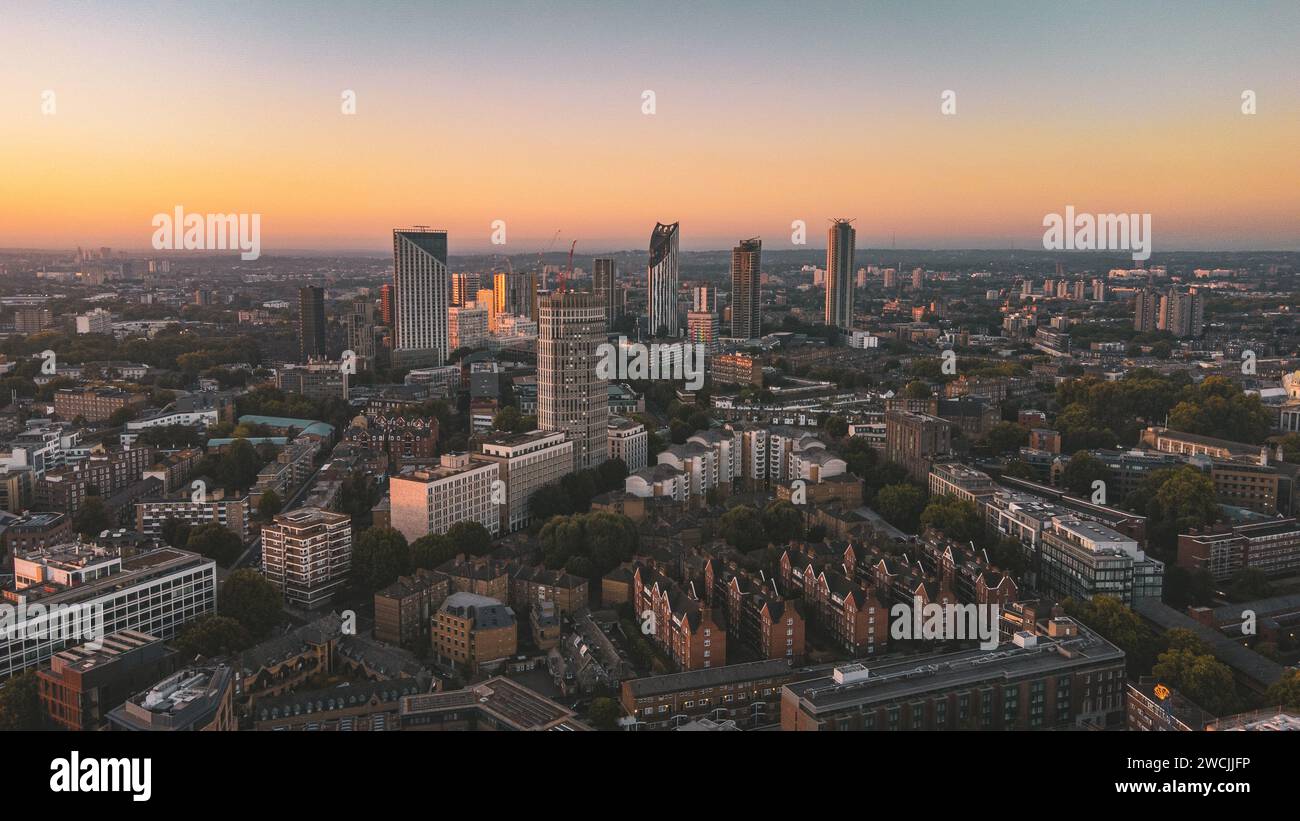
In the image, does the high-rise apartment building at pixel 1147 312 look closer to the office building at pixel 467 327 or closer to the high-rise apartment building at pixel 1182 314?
the high-rise apartment building at pixel 1182 314

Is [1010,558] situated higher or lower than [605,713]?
higher

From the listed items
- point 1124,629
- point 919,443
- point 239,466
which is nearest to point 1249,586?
point 1124,629

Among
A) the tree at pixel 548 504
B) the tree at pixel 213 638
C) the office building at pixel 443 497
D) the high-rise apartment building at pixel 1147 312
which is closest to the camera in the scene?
the tree at pixel 213 638

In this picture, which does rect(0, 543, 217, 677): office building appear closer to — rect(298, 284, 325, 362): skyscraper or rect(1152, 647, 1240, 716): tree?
rect(1152, 647, 1240, 716): tree

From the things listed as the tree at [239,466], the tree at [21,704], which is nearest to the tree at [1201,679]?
the tree at [21,704]

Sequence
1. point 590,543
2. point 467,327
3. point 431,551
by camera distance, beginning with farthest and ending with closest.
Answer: point 467,327 < point 590,543 < point 431,551

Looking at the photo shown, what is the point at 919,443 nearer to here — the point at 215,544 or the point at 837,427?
the point at 837,427
